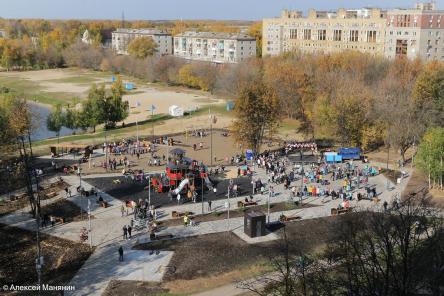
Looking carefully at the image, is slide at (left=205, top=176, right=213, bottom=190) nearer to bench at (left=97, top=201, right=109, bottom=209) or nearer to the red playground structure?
the red playground structure

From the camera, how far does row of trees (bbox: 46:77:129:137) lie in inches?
2566

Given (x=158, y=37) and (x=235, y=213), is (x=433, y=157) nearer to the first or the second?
(x=235, y=213)

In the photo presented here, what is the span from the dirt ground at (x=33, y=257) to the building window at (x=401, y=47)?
264 ft

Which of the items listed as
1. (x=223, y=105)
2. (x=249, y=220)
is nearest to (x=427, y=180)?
(x=249, y=220)

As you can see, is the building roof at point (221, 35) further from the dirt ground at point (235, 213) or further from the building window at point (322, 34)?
the dirt ground at point (235, 213)

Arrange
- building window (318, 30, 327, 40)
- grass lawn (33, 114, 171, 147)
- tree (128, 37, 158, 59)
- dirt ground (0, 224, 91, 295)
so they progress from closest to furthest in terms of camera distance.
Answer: dirt ground (0, 224, 91, 295)
grass lawn (33, 114, 171, 147)
building window (318, 30, 327, 40)
tree (128, 37, 158, 59)

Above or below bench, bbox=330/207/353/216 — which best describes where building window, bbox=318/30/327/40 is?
above

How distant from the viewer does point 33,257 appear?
29.4 metres

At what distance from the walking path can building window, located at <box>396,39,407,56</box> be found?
57.6 m

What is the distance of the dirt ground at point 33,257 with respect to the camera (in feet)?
88.9

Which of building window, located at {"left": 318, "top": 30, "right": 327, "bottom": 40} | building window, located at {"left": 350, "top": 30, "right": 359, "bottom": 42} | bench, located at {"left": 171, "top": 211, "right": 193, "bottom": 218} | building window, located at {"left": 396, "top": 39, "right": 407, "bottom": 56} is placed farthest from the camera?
building window, located at {"left": 318, "top": 30, "right": 327, "bottom": 40}

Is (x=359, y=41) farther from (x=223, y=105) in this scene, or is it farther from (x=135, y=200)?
(x=135, y=200)

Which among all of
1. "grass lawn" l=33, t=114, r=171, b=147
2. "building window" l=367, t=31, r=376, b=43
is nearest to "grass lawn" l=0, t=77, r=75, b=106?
"grass lawn" l=33, t=114, r=171, b=147

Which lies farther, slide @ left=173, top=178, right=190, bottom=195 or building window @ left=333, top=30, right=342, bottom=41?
building window @ left=333, top=30, right=342, bottom=41
